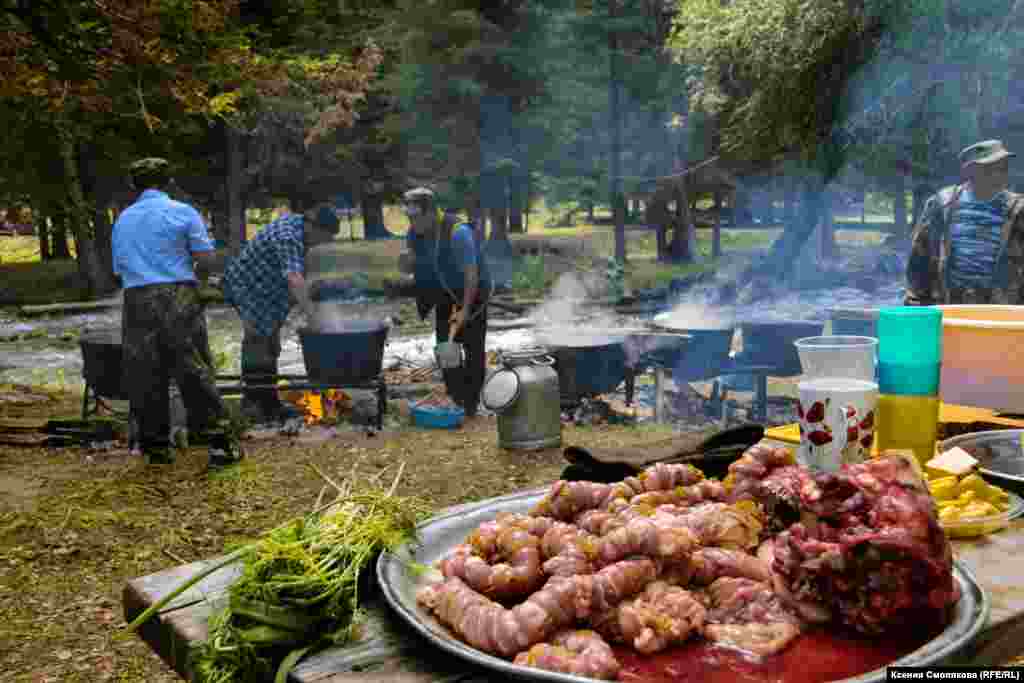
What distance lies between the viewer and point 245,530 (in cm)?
638

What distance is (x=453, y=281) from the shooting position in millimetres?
10016

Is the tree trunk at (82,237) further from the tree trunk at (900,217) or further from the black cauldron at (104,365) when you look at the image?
the tree trunk at (900,217)

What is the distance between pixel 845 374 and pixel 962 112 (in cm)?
1699

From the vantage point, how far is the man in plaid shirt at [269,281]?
9.04 m

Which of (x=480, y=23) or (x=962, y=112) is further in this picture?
(x=480, y=23)

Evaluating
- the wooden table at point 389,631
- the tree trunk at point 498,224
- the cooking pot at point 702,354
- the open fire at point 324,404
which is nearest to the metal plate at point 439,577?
the wooden table at point 389,631

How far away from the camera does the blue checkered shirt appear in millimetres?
9047

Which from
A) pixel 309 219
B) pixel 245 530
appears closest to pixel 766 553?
pixel 245 530

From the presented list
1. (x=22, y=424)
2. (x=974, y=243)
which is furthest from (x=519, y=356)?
(x=22, y=424)

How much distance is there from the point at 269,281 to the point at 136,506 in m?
2.98

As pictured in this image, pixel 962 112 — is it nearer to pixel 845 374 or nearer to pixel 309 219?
pixel 309 219

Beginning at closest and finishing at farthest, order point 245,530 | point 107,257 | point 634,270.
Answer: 1. point 245,530
2. point 107,257
3. point 634,270


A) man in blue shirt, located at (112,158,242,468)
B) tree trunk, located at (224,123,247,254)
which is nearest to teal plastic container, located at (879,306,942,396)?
man in blue shirt, located at (112,158,242,468)

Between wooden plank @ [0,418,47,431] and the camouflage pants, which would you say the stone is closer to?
the camouflage pants
